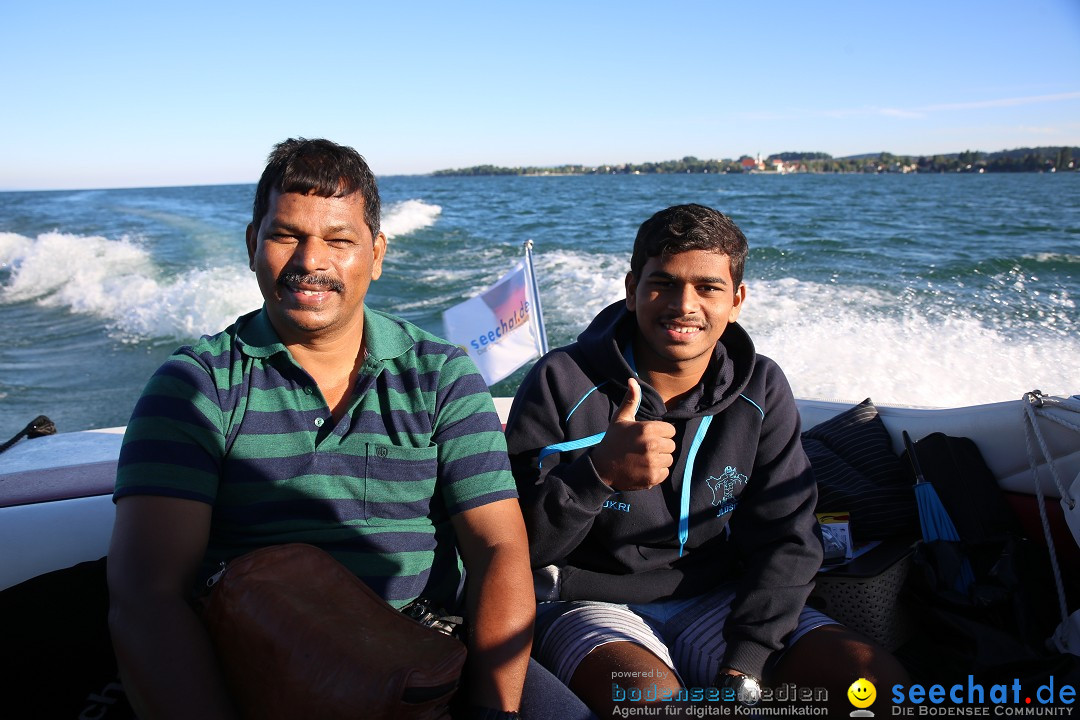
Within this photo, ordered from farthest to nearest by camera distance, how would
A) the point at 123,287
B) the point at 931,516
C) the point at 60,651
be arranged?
the point at 123,287
the point at 931,516
the point at 60,651

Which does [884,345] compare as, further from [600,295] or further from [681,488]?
[681,488]

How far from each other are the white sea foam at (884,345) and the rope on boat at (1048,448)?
4.89ft

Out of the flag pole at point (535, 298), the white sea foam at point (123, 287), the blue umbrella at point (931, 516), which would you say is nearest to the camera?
the blue umbrella at point (931, 516)

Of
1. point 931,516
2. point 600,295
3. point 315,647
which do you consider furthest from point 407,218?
point 315,647

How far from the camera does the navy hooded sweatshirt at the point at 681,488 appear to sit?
6.17 ft

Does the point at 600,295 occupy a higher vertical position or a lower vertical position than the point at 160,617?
lower

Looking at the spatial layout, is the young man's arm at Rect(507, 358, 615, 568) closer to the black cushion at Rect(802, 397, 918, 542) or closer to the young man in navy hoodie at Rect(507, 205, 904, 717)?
the young man in navy hoodie at Rect(507, 205, 904, 717)

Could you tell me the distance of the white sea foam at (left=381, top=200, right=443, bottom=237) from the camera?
17.9 metres

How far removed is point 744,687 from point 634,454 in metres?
0.58

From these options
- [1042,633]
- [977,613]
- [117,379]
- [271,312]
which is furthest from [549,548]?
[117,379]

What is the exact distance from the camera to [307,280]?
1.65m

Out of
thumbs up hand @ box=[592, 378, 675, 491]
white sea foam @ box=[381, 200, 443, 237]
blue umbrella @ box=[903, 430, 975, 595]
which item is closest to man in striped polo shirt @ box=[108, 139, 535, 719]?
thumbs up hand @ box=[592, 378, 675, 491]

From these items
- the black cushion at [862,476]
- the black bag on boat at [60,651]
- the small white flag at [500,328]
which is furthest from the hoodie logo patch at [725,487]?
the small white flag at [500,328]

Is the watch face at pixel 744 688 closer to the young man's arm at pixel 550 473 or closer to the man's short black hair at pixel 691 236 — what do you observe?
the young man's arm at pixel 550 473
